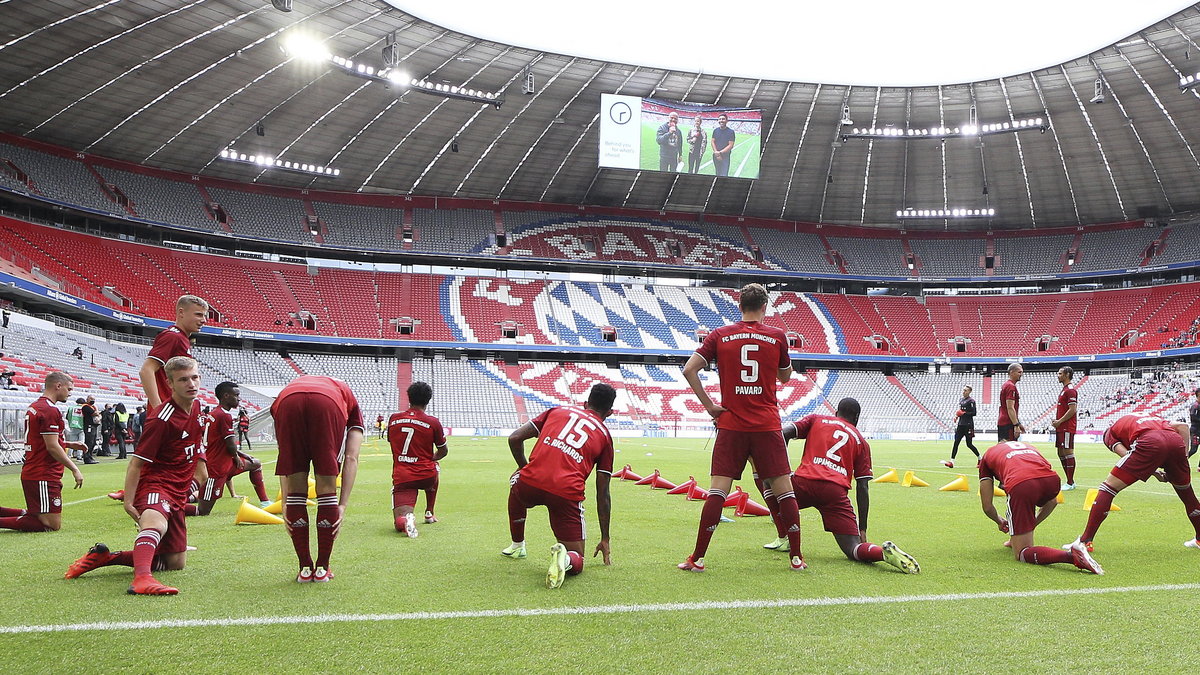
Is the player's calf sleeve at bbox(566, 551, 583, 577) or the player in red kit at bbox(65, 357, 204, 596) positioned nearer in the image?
the player in red kit at bbox(65, 357, 204, 596)

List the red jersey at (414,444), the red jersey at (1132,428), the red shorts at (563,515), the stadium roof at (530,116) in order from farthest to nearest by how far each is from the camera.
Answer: the stadium roof at (530,116) < the red jersey at (414,444) < the red jersey at (1132,428) < the red shorts at (563,515)

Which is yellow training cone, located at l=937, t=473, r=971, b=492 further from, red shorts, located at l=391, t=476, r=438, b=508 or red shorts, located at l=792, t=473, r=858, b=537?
red shorts, located at l=391, t=476, r=438, b=508

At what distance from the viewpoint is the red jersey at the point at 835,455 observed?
6570mm

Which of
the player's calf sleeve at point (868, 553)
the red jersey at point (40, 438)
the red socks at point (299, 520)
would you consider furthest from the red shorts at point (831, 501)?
the red jersey at point (40, 438)

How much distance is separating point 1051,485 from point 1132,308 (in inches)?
2155

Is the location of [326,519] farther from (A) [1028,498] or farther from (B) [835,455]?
(A) [1028,498]

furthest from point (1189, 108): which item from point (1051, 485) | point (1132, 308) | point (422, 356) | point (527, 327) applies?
point (422, 356)

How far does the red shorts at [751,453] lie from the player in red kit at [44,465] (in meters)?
6.25

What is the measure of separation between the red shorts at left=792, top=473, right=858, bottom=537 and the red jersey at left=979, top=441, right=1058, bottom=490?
1341 millimetres

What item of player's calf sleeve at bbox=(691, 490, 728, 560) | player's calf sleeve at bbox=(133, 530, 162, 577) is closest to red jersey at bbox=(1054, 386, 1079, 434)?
player's calf sleeve at bbox=(691, 490, 728, 560)

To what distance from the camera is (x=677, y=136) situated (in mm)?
36812

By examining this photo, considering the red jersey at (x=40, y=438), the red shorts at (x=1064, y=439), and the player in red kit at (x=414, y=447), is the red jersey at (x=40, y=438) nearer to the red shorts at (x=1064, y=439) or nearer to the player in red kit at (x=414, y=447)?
the player in red kit at (x=414, y=447)

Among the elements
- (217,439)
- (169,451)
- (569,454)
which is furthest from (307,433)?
(217,439)

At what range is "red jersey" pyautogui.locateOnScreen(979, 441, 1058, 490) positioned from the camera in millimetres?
6508
